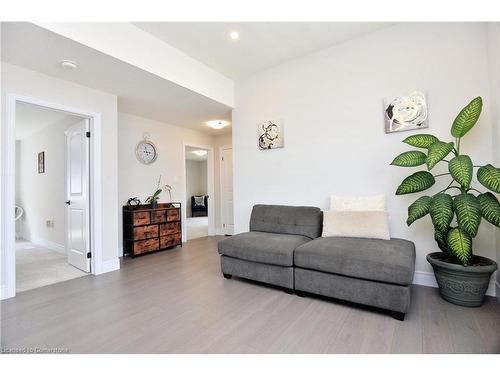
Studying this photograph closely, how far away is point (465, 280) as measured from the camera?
75.6 inches

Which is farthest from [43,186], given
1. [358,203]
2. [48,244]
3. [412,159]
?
[412,159]

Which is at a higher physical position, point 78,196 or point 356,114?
point 356,114

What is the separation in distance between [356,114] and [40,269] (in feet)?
15.2

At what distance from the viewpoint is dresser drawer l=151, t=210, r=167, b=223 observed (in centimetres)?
396

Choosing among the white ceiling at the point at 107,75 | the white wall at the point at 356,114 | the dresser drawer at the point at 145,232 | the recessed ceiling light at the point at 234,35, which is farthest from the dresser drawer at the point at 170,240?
the recessed ceiling light at the point at 234,35

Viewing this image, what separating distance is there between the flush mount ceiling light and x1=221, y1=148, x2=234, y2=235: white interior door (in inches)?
133

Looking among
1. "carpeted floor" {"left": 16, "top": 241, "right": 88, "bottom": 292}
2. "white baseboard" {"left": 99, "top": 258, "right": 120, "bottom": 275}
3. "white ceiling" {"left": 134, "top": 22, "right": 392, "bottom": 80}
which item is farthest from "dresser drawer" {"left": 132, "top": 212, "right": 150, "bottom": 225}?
"white ceiling" {"left": 134, "top": 22, "right": 392, "bottom": 80}

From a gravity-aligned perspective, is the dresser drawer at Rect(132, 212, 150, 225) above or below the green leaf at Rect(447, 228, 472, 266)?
above

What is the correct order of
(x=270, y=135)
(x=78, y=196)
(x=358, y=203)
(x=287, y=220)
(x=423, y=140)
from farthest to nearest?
(x=270, y=135) < (x=78, y=196) < (x=287, y=220) < (x=358, y=203) < (x=423, y=140)

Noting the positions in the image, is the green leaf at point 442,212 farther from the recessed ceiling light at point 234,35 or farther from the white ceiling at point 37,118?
the white ceiling at point 37,118

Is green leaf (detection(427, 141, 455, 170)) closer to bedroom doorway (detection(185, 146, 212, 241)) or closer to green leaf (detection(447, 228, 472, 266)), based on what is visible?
green leaf (detection(447, 228, 472, 266))

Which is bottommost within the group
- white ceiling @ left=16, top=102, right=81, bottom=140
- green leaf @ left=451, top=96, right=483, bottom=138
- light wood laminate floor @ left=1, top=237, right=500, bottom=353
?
light wood laminate floor @ left=1, top=237, right=500, bottom=353

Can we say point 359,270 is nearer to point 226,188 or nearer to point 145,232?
point 145,232
